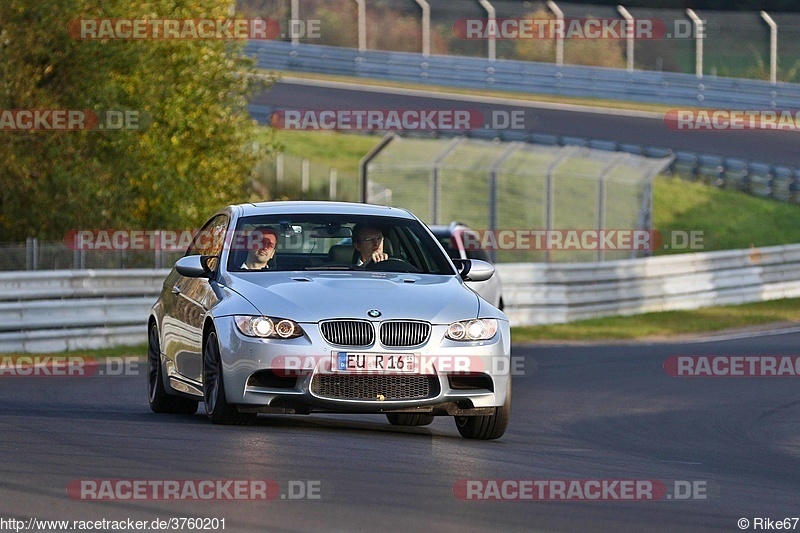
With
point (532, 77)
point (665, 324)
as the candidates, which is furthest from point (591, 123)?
point (665, 324)

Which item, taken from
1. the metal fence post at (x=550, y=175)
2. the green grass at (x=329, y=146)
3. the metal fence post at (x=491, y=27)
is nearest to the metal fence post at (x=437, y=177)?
the metal fence post at (x=550, y=175)

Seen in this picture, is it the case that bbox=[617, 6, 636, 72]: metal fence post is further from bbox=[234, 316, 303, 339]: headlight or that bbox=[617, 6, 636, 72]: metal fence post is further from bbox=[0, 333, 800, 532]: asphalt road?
bbox=[234, 316, 303, 339]: headlight

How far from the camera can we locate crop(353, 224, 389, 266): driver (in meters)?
11.2

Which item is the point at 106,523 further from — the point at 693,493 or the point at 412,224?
the point at 412,224

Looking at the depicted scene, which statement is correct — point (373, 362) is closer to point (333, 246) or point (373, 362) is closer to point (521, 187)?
point (333, 246)

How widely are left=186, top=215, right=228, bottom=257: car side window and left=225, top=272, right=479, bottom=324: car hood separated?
79 centimetres

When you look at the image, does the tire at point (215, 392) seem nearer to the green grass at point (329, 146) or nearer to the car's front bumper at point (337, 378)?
the car's front bumper at point (337, 378)

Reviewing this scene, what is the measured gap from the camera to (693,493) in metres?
8.45

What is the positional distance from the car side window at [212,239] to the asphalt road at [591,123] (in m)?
26.7

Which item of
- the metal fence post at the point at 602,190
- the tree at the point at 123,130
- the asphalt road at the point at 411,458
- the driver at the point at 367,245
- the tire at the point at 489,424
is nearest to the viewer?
the asphalt road at the point at 411,458

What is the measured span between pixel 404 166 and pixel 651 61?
14533 mm

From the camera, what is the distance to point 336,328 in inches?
393

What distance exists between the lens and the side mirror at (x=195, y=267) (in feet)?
36.0

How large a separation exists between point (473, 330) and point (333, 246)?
1482 mm
